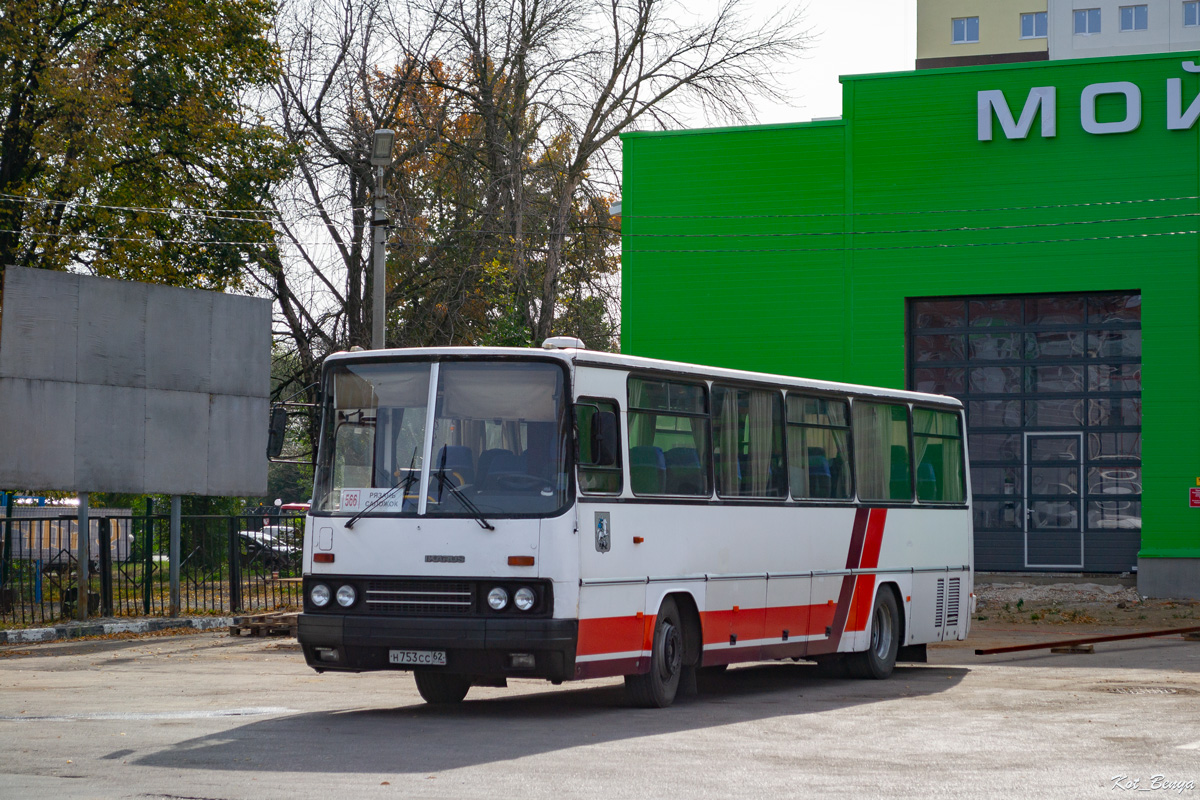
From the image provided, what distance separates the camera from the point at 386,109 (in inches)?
1581

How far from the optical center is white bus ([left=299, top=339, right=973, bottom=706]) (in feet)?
38.2

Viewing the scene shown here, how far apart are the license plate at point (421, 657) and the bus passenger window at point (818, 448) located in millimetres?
4739

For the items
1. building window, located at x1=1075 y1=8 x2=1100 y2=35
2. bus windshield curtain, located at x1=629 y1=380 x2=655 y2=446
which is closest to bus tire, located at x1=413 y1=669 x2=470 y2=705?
bus windshield curtain, located at x1=629 y1=380 x2=655 y2=446

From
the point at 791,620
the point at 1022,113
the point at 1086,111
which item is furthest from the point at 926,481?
the point at 1086,111

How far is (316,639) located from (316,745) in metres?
1.80

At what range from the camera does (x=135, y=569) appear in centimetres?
2577

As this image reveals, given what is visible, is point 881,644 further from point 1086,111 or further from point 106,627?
point 1086,111

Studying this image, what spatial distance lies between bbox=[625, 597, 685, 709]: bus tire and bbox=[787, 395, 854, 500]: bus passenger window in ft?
8.36

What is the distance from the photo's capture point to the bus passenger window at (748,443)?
1397cm

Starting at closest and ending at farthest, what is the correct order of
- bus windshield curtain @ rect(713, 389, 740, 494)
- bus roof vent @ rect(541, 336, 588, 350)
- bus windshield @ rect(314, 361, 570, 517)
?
bus windshield @ rect(314, 361, 570, 517) < bus roof vent @ rect(541, 336, 588, 350) < bus windshield curtain @ rect(713, 389, 740, 494)

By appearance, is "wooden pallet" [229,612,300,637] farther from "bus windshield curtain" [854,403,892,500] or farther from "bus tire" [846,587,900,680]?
"bus windshield curtain" [854,403,892,500]

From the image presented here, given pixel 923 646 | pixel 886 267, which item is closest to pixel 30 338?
pixel 923 646

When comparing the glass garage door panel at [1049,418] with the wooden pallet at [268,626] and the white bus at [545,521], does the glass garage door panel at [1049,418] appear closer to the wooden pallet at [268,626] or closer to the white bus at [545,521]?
the wooden pallet at [268,626]

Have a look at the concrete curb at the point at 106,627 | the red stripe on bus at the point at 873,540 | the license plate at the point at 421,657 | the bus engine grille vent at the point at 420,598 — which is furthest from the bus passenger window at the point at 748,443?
the concrete curb at the point at 106,627
